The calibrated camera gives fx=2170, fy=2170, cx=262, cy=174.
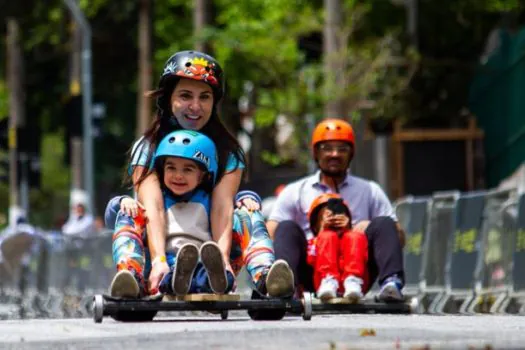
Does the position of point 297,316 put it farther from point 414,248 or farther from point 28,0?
point 28,0

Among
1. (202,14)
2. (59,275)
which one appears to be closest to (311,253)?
(59,275)

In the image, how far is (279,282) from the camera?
11.6 m

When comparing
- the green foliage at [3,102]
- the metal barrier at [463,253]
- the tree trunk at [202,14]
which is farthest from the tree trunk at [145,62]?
the metal barrier at [463,253]

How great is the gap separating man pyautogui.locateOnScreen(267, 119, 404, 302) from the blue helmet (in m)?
2.31

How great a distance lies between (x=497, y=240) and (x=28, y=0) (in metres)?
33.4

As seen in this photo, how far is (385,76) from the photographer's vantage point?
116 feet

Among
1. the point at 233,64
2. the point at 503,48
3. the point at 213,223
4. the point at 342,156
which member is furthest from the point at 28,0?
the point at 213,223

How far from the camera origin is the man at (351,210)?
14.2 metres

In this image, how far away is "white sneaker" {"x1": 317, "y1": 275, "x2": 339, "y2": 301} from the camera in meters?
13.9

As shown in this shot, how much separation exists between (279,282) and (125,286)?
823 mm

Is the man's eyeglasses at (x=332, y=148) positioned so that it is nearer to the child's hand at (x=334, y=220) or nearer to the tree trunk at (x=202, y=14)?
the child's hand at (x=334, y=220)

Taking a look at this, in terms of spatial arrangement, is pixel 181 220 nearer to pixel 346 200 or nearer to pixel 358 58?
pixel 346 200

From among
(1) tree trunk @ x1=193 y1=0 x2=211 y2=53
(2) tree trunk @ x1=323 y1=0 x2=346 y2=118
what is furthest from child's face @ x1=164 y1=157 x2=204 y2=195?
(1) tree trunk @ x1=193 y1=0 x2=211 y2=53

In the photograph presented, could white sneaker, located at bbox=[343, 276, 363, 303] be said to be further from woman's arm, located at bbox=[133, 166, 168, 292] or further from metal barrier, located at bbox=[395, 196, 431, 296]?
metal barrier, located at bbox=[395, 196, 431, 296]
